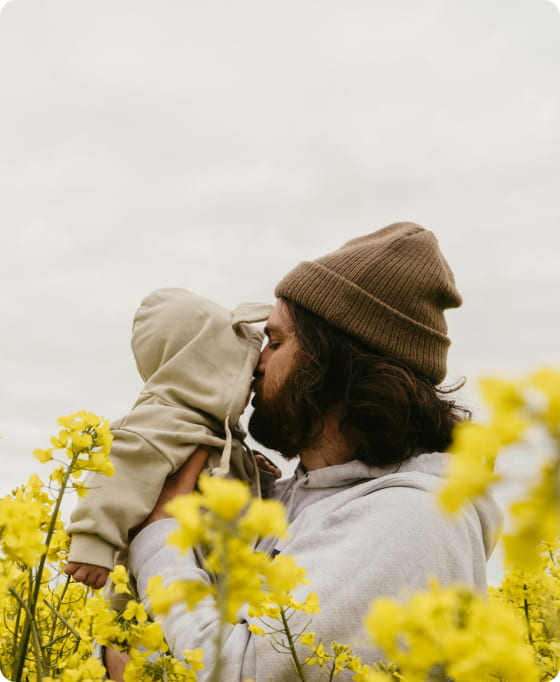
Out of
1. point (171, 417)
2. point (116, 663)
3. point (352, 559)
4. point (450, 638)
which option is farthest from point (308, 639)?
point (450, 638)

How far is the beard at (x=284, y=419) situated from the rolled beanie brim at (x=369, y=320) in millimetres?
226

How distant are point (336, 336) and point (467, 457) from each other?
5.39ft

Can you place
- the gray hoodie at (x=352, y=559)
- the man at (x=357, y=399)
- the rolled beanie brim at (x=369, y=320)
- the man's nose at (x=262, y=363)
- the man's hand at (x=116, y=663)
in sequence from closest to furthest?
the gray hoodie at (x=352, y=559), the man's hand at (x=116, y=663), the man at (x=357, y=399), the rolled beanie brim at (x=369, y=320), the man's nose at (x=262, y=363)

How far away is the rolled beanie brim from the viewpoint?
1988 mm

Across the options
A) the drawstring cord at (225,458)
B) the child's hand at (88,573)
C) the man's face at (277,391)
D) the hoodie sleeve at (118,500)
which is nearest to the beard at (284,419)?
the man's face at (277,391)

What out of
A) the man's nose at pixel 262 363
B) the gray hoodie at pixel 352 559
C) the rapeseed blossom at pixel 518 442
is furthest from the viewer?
the man's nose at pixel 262 363

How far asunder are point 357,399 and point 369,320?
25 centimetres

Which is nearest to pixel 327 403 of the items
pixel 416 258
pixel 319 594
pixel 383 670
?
pixel 416 258

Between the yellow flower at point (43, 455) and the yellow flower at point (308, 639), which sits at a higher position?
the yellow flower at point (43, 455)

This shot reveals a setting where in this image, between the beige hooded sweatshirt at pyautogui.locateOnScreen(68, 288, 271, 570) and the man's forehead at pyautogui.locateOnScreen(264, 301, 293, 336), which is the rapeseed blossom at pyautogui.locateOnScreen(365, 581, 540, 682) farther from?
the man's forehead at pyautogui.locateOnScreen(264, 301, 293, 336)

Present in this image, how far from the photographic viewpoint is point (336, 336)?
202 centimetres

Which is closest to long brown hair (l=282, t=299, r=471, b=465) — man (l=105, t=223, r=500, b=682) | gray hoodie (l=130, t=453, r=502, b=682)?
man (l=105, t=223, r=500, b=682)

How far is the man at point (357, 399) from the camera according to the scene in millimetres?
1596

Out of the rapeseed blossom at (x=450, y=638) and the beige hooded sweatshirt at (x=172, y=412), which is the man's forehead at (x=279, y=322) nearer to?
the beige hooded sweatshirt at (x=172, y=412)
